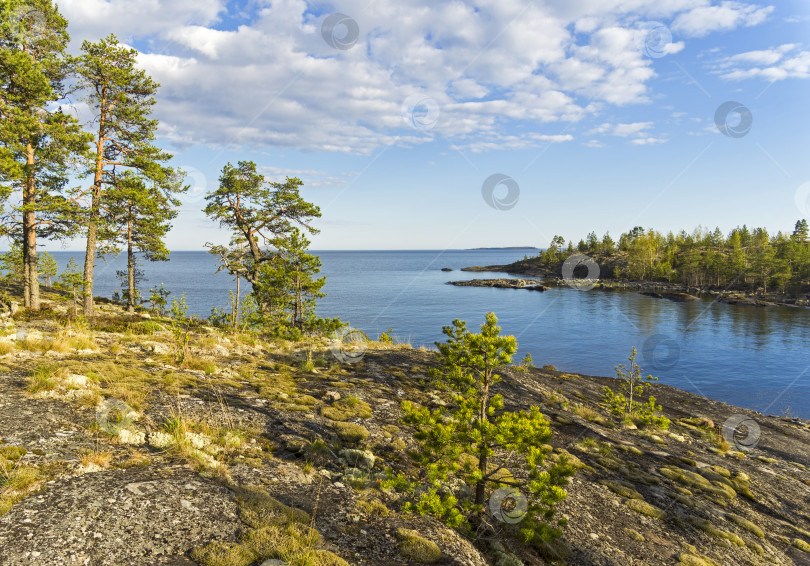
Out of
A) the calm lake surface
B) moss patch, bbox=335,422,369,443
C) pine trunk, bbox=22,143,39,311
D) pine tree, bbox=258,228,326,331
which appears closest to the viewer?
moss patch, bbox=335,422,369,443

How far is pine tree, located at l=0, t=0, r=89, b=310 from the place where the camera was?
19.1m

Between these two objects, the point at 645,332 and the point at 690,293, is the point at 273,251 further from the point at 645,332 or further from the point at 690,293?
the point at 690,293

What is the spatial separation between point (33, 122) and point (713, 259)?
136056 millimetres

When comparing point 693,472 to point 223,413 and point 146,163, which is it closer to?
point 223,413

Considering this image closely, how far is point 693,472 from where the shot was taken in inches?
515

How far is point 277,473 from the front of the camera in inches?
299

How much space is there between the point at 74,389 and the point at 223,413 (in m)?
3.62
